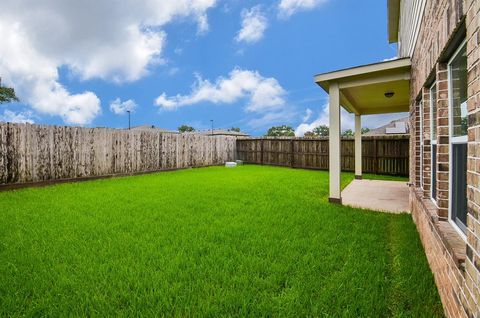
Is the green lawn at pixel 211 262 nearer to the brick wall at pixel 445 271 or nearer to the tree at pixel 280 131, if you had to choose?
the brick wall at pixel 445 271

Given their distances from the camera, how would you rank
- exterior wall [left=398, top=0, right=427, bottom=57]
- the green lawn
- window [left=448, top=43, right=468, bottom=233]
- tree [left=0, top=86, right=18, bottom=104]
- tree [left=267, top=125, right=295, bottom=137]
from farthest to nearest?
tree [left=267, top=125, right=295, bottom=137] → tree [left=0, top=86, right=18, bottom=104] → exterior wall [left=398, top=0, right=427, bottom=57] → the green lawn → window [left=448, top=43, right=468, bottom=233]

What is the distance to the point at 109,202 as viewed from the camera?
562 centimetres

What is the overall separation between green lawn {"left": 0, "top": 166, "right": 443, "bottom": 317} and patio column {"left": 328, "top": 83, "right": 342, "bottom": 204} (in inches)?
25.4

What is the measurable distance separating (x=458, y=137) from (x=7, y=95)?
2996cm

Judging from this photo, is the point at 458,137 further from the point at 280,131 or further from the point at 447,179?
the point at 280,131

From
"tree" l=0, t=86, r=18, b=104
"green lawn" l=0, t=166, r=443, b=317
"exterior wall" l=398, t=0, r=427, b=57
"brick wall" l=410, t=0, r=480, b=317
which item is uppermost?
"tree" l=0, t=86, r=18, b=104

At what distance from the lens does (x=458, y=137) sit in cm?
202

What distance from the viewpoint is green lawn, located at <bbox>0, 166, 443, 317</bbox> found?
80.8 inches

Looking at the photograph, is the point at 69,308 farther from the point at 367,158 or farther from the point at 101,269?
the point at 367,158

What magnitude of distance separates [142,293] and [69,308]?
1.72 feet

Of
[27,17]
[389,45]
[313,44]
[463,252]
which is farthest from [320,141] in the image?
[313,44]

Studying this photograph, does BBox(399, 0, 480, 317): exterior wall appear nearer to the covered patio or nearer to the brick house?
the brick house

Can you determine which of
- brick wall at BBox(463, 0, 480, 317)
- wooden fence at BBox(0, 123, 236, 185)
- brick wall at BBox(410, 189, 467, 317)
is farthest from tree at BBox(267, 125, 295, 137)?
brick wall at BBox(463, 0, 480, 317)

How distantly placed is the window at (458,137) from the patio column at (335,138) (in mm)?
3299
